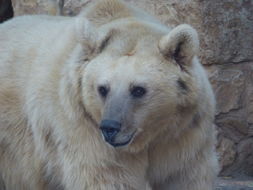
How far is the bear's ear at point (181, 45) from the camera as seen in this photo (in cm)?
580

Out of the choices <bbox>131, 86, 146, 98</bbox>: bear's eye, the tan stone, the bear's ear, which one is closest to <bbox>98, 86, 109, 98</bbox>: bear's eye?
<bbox>131, 86, 146, 98</bbox>: bear's eye

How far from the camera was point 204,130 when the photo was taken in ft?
20.4

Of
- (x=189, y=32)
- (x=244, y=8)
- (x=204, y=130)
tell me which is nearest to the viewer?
(x=189, y=32)

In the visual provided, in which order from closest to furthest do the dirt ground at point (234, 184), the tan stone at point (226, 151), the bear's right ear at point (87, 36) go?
the bear's right ear at point (87, 36)
the dirt ground at point (234, 184)
the tan stone at point (226, 151)

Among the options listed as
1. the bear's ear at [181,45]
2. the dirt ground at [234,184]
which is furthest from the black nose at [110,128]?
the dirt ground at [234,184]

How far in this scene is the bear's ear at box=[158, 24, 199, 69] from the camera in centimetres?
580

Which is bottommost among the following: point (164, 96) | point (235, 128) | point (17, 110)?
point (235, 128)

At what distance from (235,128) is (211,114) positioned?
8.81ft

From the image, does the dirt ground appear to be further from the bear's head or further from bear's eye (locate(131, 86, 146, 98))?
bear's eye (locate(131, 86, 146, 98))

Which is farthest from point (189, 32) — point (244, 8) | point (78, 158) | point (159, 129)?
point (244, 8)

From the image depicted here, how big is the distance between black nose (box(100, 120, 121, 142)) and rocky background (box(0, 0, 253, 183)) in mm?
3351

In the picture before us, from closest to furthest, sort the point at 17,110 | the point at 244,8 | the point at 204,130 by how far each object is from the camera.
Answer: the point at 204,130 < the point at 17,110 < the point at 244,8

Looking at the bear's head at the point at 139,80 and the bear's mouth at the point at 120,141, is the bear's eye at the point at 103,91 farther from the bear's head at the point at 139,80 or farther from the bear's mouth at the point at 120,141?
the bear's mouth at the point at 120,141

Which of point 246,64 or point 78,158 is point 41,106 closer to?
point 78,158
